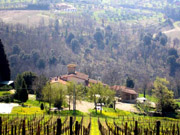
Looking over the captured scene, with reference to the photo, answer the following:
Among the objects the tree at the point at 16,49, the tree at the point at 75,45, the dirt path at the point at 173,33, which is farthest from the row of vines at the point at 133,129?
the dirt path at the point at 173,33

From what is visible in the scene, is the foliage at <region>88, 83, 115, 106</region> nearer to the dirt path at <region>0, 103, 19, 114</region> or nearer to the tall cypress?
the dirt path at <region>0, 103, 19, 114</region>

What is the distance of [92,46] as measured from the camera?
136500 millimetres

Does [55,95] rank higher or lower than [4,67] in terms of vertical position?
lower

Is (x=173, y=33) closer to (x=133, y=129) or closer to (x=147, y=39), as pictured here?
(x=147, y=39)

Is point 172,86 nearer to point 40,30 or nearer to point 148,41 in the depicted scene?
point 148,41

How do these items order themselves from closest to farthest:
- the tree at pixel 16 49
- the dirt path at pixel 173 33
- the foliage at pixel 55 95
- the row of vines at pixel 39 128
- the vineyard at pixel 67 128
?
the row of vines at pixel 39 128, the vineyard at pixel 67 128, the foliage at pixel 55 95, the tree at pixel 16 49, the dirt path at pixel 173 33

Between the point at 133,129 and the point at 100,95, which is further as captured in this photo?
the point at 100,95

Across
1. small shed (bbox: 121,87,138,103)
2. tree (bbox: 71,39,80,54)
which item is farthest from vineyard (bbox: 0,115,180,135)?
tree (bbox: 71,39,80,54)

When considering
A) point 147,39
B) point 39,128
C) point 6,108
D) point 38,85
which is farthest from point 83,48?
point 39,128

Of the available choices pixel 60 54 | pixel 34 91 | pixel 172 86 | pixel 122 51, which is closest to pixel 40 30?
pixel 60 54

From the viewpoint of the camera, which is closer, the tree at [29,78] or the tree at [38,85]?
the tree at [38,85]


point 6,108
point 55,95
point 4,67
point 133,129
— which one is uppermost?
point 133,129

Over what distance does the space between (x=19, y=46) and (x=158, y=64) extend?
42763 mm

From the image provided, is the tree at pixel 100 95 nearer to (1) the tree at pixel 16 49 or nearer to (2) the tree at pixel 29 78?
(2) the tree at pixel 29 78
